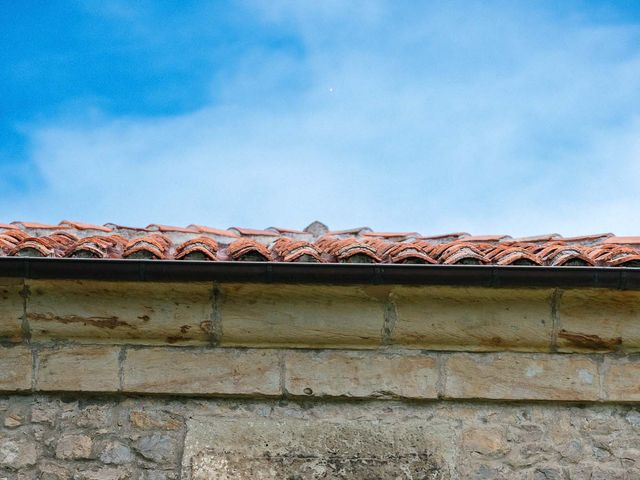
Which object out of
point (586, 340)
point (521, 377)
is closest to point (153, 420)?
point (521, 377)

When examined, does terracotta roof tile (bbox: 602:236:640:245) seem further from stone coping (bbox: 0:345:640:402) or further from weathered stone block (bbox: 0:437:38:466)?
weathered stone block (bbox: 0:437:38:466)

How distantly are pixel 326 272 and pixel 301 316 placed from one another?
0.95 ft

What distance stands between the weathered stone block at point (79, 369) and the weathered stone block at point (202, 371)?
0.08 meters

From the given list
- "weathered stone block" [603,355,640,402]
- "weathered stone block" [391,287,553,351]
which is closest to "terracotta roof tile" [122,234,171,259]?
"weathered stone block" [391,287,553,351]

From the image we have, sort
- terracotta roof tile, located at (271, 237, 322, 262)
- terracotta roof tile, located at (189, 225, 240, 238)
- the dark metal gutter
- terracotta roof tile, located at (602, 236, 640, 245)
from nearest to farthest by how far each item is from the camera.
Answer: the dark metal gutter, terracotta roof tile, located at (271, 237, 322, 262), terracotta roof tile, located at (602, 236, 640, 245), terracotta roof tile, located at (189, 225, 240, 238)

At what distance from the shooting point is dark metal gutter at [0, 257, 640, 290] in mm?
3826

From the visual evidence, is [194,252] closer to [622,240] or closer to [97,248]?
[97,248]

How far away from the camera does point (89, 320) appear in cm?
401

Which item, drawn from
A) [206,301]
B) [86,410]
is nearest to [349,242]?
[206,301]

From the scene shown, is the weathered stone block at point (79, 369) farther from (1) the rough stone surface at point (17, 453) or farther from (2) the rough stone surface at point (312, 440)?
(1) the rough stone surface at point (17, 453)

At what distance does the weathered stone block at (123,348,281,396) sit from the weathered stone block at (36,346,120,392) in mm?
76

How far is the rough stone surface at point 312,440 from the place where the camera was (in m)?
3.87

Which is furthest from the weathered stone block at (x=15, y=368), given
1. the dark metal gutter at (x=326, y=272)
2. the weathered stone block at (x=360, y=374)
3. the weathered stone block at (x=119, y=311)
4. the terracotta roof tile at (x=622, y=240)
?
the terracotta roof tile at (x=622, y=240)

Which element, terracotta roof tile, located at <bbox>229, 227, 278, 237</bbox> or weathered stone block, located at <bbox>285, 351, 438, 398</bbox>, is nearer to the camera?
weathered stone block, located at <bbox>285, 351, 438, 398</bbox>
